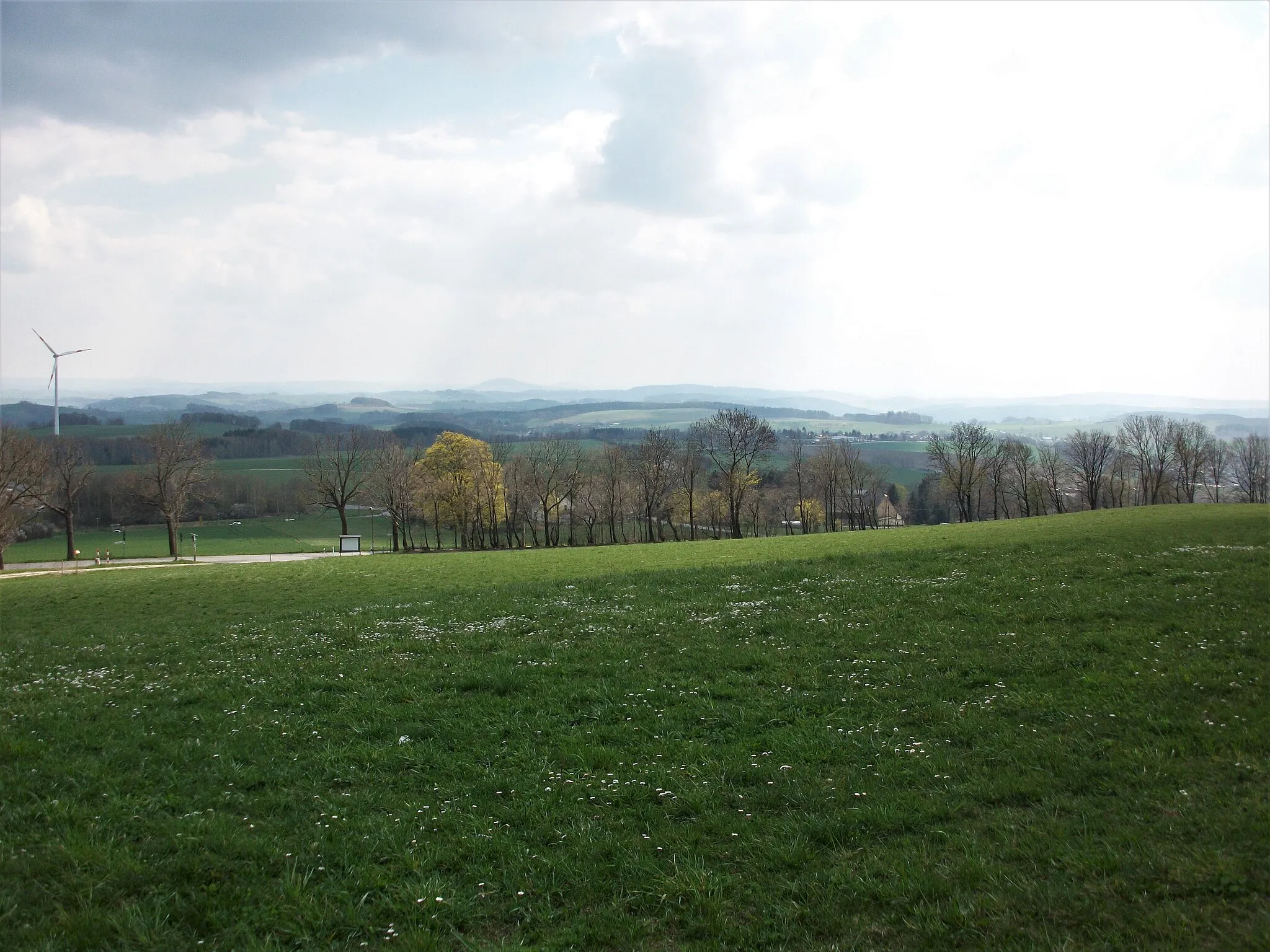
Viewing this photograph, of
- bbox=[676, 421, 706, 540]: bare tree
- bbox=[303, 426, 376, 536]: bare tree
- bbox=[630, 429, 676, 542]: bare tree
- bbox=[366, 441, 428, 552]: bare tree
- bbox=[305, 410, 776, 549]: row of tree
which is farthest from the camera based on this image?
bbox=[676, 421, 706, 540]: bare tree

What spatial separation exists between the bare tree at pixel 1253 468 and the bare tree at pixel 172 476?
128313mm

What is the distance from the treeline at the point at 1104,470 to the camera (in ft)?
317

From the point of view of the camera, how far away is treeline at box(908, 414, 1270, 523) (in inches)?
3799

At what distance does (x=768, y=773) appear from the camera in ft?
28.2

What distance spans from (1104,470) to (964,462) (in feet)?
79.0

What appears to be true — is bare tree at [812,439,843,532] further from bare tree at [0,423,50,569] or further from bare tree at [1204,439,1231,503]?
bare tree at [0,423,50,569]

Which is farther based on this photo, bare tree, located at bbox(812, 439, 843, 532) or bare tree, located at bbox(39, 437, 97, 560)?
bare tree, located at bbox(812, 439, 843, 532)

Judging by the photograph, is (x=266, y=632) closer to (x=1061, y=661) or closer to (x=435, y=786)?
(x=435, y=786)

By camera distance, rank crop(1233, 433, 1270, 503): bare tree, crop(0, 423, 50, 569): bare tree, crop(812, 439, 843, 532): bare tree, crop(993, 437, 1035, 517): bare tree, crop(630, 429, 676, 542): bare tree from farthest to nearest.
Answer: crop(993, 437, 1035, 517): bare tree
crop(812, 439, 843, 532): bare tree
crop(1233, 433, 1270, 503): bare tree
crop(630, 429, 676, 542): bare tree
crop(0, 423, 50, 569): bare tree

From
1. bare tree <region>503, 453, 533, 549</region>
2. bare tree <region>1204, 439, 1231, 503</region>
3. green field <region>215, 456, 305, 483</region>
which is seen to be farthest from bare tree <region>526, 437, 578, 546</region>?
bare tree <region>1204, 439, 1231, 503</region>

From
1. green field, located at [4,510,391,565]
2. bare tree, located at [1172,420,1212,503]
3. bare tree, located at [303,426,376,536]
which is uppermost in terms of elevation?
bare tree, located at [303,426,376,536]

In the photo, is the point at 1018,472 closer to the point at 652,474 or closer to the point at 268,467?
the point at 652,474

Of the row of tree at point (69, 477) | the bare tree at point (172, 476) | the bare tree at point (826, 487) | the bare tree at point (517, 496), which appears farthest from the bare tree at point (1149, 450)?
the row of tree at point (69, 477)

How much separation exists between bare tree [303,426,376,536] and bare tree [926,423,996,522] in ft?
237
